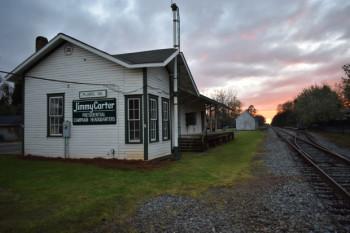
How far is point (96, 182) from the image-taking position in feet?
25.5

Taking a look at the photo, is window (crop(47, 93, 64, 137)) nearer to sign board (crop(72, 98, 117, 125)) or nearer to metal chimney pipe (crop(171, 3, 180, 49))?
sign board (crop(72, 98, 117, 125))

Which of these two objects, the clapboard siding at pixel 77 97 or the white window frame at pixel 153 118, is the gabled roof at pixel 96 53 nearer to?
the clapboard siding at pixel 77 97

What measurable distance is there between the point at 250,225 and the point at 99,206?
2888 mm

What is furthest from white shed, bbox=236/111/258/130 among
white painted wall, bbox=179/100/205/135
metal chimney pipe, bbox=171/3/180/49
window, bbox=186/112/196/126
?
metal chimney pipe, bbox=171/3/180/49

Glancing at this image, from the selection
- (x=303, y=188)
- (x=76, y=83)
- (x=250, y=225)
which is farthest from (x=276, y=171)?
(x=76, y=83)

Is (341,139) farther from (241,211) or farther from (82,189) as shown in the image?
(82,189)

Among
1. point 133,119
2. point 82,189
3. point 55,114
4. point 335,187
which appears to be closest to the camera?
point 335,187

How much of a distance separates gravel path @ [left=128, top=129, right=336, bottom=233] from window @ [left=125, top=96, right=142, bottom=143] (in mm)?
5373

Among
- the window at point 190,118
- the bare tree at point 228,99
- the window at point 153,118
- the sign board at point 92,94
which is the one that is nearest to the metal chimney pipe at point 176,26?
the window at point 153,118

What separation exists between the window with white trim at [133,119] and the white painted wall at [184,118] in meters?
7.05

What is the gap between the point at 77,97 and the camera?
1238cm

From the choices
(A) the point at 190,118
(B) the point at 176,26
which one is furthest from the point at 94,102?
(A) the point at 190,118

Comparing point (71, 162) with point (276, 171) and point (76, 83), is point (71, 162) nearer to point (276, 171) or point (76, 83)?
point (76, 83)

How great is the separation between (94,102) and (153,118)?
8.62 ft
